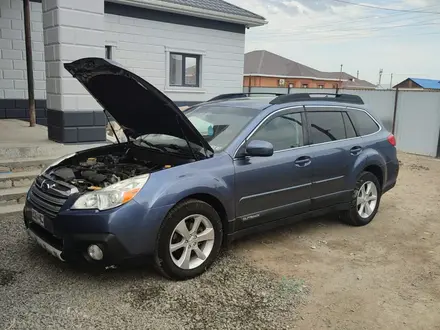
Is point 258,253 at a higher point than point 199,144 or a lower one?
lower

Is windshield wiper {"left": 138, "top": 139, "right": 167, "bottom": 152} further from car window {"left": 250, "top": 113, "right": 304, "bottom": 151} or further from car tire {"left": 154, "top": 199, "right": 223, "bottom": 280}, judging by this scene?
car window {"left": 250, "top": 113, "right": 304, "bottom": 151}

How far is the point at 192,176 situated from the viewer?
353cm

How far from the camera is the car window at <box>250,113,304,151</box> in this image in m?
4.20

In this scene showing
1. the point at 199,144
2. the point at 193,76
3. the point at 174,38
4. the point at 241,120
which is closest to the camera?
the point at 199,144

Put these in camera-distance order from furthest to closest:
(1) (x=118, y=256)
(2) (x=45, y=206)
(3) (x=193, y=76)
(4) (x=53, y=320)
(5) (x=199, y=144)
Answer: (3) (x=193, y=76), (5) (x=199, y=144), (2) (x=45, y=206), (1) (x=118, y=256), (4) (x=53, y=320)

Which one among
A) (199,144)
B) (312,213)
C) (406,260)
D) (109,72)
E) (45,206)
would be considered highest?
(109,72)

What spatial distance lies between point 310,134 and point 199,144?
1.46m

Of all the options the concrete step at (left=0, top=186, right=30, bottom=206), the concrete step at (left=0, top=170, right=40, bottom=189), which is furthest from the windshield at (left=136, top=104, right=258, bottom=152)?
the concrete step at (left=0, top=170, right=40, bottom=189)

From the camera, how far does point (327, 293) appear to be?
3.49 metres

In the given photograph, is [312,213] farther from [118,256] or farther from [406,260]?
[118,256]

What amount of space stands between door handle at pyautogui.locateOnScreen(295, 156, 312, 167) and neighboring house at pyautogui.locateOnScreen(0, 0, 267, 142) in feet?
12.3

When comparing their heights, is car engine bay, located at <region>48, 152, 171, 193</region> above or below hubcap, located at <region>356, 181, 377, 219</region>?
above

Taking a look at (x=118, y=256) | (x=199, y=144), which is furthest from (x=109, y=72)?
(x=118, y=256)

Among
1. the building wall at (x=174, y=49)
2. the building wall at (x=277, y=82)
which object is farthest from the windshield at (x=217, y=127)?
the building wall at (x=277, y=82)
